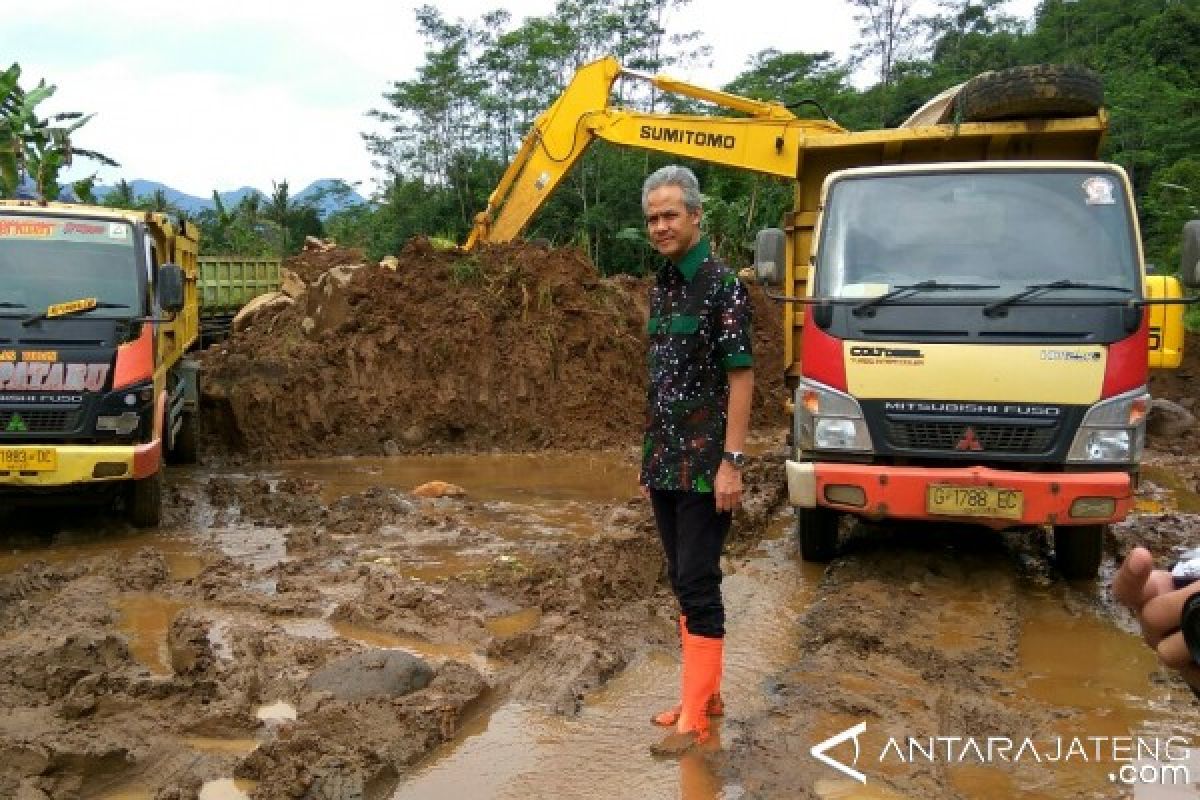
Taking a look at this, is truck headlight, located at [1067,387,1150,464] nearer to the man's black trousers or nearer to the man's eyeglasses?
the man's black trousers

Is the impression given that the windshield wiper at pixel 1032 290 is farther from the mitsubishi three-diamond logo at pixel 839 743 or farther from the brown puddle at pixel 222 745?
the brown puddle at pixel 222 745

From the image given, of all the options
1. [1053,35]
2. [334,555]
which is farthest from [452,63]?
[334,555]

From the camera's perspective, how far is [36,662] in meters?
4.19

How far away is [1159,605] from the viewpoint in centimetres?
156

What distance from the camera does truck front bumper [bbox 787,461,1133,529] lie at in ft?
16.2

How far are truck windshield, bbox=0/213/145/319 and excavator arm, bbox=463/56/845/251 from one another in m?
4.82

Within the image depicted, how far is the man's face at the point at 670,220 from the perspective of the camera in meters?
3.46

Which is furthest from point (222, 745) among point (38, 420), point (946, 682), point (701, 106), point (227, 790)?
point (701, 106)

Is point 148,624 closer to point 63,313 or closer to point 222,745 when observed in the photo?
point 222,745

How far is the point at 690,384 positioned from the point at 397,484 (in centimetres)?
658

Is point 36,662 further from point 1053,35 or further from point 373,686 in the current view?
point 1053,35

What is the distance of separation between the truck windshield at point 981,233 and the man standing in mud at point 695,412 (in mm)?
2114

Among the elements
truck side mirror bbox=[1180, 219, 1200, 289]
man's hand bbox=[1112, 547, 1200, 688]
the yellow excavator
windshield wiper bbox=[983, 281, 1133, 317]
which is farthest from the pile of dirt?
man's hand bbox=[1112, 547, 1200, 688]

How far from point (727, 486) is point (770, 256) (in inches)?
113
